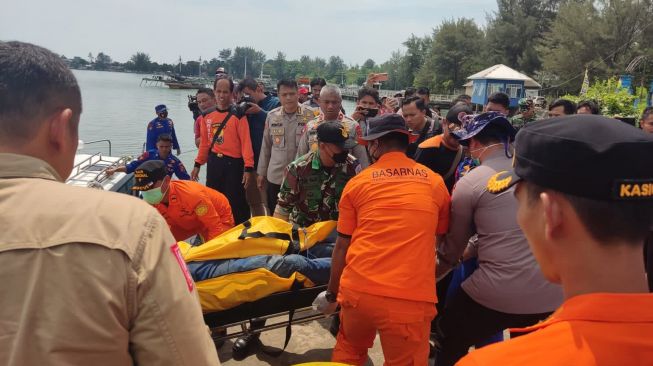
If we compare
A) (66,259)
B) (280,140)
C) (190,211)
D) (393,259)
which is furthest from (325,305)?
(280,140)

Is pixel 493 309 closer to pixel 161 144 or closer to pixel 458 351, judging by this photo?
pixel 458 351

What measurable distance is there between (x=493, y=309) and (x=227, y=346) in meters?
2.05

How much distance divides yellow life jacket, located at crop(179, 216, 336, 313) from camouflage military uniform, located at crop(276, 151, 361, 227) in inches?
8.7

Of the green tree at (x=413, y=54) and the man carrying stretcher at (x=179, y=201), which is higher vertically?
the green tree at (x=413, y=54)

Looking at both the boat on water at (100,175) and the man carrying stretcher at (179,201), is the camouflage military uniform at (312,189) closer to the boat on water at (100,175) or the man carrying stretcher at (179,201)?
the man carrying stretcher at (179,201)

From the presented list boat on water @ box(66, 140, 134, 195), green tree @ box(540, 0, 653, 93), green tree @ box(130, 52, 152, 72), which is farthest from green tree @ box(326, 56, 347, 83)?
boat on water @ box(66, 140, 134, 195)

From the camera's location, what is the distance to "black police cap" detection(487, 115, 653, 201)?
2.76 feet

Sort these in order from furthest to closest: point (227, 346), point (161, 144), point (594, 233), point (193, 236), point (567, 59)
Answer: point (567, 59) → point (161, 144) → point (193, 236) → point (227, 346) → point (594, 233)

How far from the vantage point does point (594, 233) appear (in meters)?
0.87

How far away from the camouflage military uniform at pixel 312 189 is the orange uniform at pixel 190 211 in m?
0.54

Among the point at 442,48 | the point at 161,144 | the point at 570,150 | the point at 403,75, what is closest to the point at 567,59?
the point at 442,48

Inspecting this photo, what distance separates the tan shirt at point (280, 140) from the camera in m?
4.94

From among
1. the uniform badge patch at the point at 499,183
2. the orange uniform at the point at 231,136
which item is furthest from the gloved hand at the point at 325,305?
the orange uniform at the point at 231,136

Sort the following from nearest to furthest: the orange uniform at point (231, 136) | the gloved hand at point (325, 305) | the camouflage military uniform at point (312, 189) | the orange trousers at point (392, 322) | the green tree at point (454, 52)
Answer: the orange trousers at point (392, 322) < the gloved hand at point (325, 305) < the camouflage military uniform at point (312, 189) < the orange uniform at point (231, 136) < the green tree at point (454, 52)
